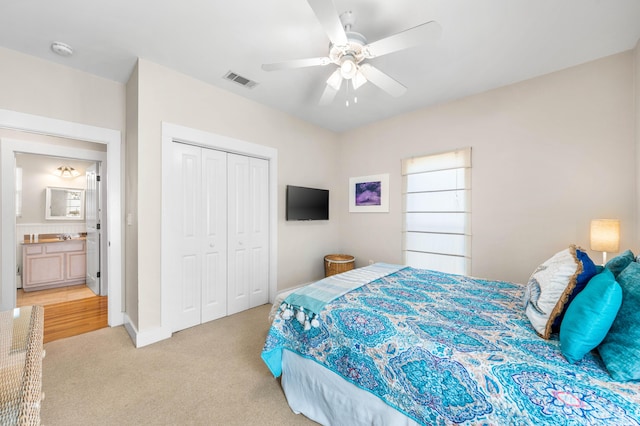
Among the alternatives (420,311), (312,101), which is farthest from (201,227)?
(420,311)

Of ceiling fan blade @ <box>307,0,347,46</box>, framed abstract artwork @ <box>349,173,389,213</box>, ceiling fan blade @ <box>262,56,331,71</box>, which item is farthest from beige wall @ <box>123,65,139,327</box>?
framed abstract artwork @ <box>349,173,389,213</box>

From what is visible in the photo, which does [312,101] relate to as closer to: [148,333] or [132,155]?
[132,155]

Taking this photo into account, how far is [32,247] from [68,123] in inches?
116

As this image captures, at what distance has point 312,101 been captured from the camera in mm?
3352

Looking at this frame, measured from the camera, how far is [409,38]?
1606mm

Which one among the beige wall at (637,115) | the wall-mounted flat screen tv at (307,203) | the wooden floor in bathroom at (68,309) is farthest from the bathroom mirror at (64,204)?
Answer: the beige wall at (637,115)

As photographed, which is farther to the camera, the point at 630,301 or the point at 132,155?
the point at 132,155

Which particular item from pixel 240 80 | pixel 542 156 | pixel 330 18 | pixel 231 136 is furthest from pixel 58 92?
pixel 542 156

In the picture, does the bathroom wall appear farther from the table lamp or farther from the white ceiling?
the table lamp

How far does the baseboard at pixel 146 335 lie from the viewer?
7.97 ft

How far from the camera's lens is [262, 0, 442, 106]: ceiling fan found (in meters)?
1.49

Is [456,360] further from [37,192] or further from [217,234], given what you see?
→ [37,192]

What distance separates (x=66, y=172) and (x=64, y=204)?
24.5 inches

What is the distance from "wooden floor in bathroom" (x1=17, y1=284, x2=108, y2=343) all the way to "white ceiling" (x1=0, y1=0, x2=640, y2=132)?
8.93 feet
